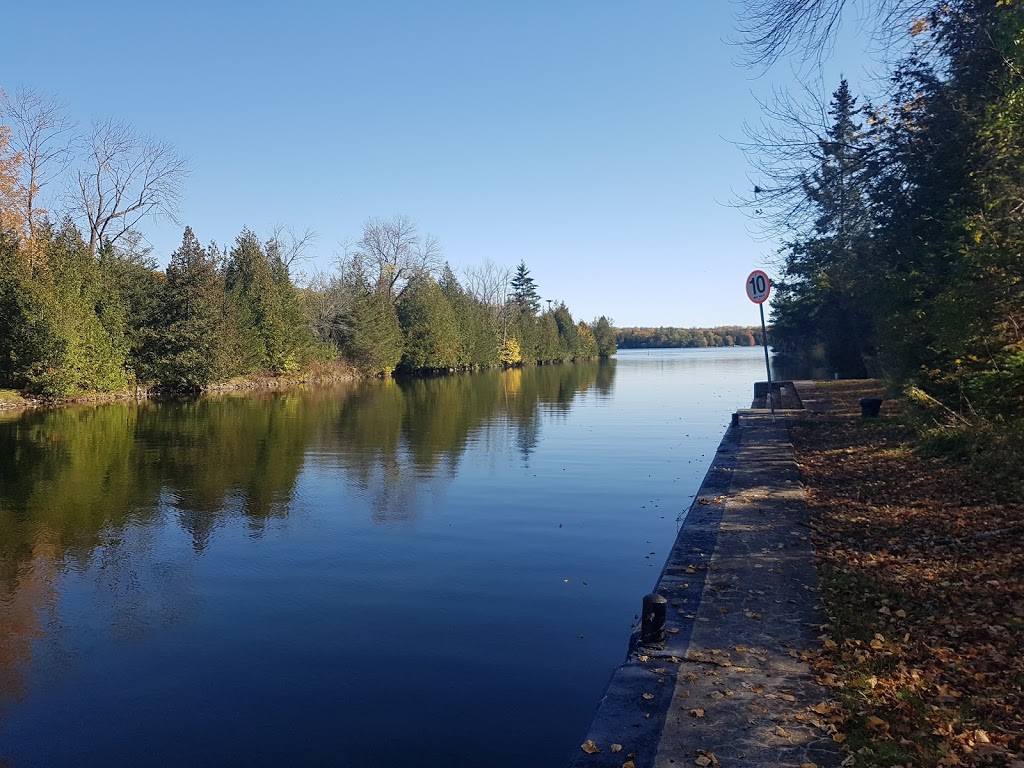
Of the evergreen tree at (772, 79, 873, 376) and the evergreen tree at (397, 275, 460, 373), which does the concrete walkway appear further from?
the evergreen tree at (397, 275, 460, 373)

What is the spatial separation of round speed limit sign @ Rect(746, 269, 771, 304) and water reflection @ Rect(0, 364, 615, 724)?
6.34 meters

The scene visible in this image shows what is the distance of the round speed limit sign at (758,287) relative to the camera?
16.0 metres

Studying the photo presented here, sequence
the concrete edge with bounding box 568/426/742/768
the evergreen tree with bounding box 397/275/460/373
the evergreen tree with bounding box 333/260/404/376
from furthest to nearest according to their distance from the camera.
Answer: the evergreen tree with bounding box 397/275/460/373 < the evergreen tree with bounding box 333/260/404/376 < the concrete edge with bounding box 568/426/742/768

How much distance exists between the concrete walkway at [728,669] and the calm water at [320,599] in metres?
0.53

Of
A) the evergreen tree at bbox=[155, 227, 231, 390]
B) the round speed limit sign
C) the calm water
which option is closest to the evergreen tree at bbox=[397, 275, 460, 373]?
the evergreen tree at bbox=[155, 227, 231, 390]

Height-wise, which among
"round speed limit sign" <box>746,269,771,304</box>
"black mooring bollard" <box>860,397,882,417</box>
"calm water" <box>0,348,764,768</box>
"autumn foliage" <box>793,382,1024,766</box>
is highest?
"round speed limit sign" <box>746,269,771,304</box>

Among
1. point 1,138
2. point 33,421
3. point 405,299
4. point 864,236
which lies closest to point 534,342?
point 405,299

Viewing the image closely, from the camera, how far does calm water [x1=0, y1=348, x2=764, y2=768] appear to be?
15.6ft

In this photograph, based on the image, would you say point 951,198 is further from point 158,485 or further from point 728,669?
point 158,485

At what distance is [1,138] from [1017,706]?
1682 inches

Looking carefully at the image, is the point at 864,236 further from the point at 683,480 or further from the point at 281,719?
the point at 281,719

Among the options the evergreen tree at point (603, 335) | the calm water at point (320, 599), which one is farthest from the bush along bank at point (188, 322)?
the evergreen tree at point (603, 335)

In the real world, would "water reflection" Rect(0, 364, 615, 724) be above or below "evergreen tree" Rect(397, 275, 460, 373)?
below

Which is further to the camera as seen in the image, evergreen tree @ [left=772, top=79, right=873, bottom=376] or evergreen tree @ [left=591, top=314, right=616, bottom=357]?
evergreen tree @ [left=591, top=314, right=616, bottom=357]
